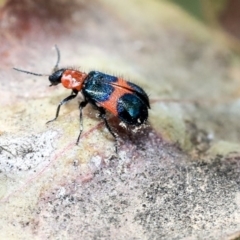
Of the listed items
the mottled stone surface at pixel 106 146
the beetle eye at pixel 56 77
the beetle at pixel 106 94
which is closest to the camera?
the mottled stone surface at pixel 106 146

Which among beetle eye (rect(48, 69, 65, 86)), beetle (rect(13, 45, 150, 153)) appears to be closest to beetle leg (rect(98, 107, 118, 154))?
beetle (rect(13, 45, 150, 153))

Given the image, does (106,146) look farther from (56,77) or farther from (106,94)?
(56,77)

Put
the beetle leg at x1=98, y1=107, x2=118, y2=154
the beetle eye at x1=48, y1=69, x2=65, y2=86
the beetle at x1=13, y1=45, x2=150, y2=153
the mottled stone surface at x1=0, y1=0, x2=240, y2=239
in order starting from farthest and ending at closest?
the beetle eye at x1=48, y1=69, x2=65, y2=86 < the beetle at x1=13, y1=45, x2=150, y2=153 < the beetle leg at x1=98, y1=107, x2=118, y2=154 < the mottled stone surface at x1=0, y1=0, x2=240, y2=239

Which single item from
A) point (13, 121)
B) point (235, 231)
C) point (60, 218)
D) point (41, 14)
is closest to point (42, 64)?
point (41, 14)

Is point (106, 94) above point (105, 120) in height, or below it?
above

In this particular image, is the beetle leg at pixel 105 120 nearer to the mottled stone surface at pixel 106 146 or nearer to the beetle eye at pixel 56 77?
the mottled stone surface at pixel 106 146

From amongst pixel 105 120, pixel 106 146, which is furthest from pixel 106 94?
pixel 106 146

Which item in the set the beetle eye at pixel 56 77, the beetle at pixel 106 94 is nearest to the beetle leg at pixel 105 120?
the beetle at pixel 106 94

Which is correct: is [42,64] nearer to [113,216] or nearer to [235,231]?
[113,216]

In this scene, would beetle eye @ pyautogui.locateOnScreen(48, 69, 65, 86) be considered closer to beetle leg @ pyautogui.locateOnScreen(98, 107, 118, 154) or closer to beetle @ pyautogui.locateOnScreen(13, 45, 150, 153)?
beetle @ pyautogui.locateOnScreen(13, 45, 150, 153)
